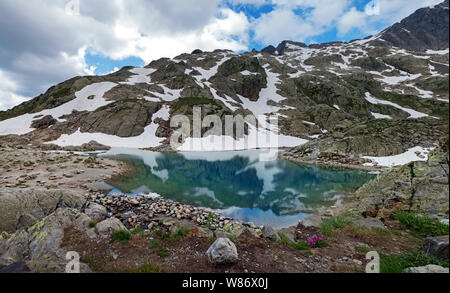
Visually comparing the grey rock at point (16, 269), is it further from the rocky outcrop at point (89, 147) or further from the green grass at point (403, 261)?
the rocky outcrop at point (89, 147)

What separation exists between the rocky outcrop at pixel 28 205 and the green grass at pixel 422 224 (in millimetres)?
18953

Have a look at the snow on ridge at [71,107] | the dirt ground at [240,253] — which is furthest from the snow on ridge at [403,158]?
the snow on ridge at [71,107]

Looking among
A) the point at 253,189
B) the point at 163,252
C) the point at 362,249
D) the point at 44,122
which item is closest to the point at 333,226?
the point at 362,249

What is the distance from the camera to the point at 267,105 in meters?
119

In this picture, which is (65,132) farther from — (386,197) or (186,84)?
(386,197)

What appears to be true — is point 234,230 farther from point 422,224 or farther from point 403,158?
point 403,158

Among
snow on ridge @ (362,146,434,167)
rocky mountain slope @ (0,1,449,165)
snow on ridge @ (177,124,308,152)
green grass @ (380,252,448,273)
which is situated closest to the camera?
green grass @ (380,252,448,273)

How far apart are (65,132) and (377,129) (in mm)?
90871

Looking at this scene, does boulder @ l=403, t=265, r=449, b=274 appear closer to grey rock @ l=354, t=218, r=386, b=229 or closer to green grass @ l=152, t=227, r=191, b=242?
grey rock @ l=354, t=218, r=386, b=229

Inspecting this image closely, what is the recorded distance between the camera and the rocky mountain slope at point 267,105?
152 ft

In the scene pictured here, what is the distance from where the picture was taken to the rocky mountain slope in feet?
152

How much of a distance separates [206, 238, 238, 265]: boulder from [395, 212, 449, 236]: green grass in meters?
9.41

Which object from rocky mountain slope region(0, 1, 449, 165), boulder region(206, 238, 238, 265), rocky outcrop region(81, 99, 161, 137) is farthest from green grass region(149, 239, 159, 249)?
rocky outcrop region(81, 99, 161, 137)
